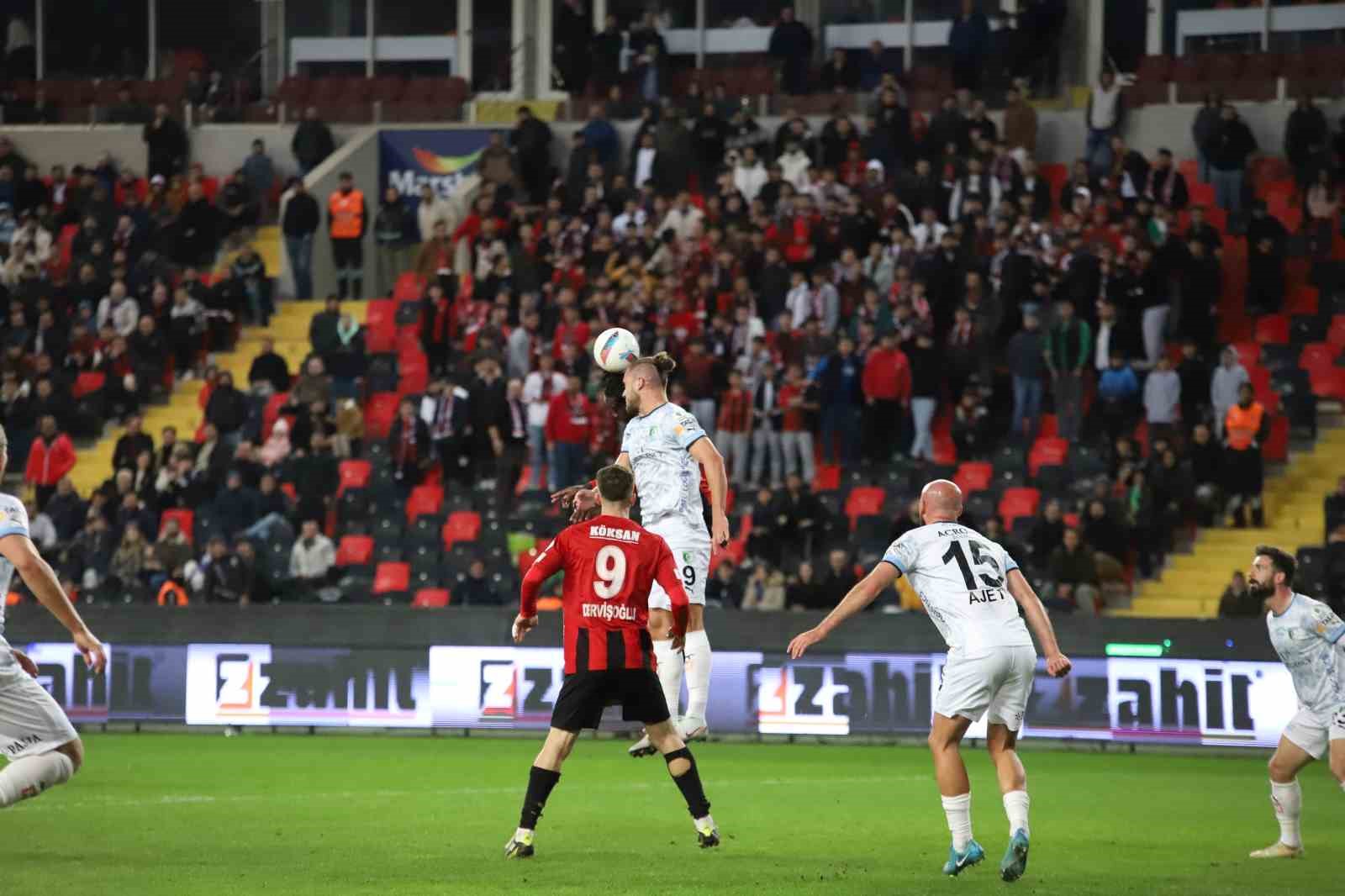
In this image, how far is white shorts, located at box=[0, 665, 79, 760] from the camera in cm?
1006

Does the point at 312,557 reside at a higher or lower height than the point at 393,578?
higher

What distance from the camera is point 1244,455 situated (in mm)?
23125

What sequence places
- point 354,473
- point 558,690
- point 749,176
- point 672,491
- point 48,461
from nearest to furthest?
1. point 672,491
2. point 558,690
3. point 354,473
4. point 48,461
5. point 749,176

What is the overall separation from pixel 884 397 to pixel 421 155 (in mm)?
12545

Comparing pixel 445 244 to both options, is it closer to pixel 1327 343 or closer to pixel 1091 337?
pixel 1091 337

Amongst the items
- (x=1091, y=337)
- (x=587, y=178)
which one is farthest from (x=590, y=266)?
(x=1091, y=337)

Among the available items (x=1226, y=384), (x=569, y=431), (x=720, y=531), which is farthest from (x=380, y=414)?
(x=720, y=531)

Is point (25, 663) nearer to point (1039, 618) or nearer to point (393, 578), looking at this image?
point (1039, 618)

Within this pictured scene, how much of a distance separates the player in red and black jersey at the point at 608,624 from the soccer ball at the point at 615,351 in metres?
1.65

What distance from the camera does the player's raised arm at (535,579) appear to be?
414 inches

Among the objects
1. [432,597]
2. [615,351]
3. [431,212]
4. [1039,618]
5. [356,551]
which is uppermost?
[431,212]

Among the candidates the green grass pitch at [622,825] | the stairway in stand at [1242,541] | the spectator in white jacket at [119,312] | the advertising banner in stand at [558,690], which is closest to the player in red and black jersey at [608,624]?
the green grass pitch at [622,825]

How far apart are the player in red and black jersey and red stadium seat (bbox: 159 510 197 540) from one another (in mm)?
15702

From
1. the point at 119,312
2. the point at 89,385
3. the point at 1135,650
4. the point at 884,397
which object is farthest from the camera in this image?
the point at 119,312
